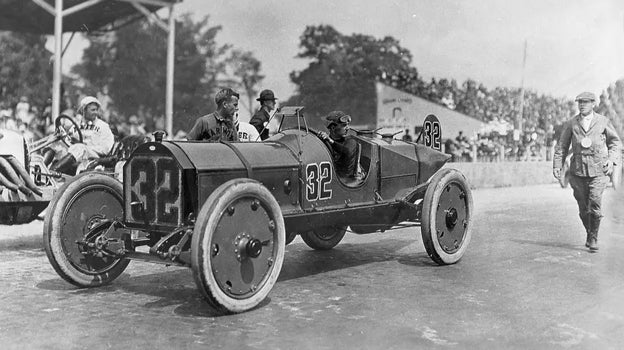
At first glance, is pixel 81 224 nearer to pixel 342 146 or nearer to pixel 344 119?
pixel 342 146

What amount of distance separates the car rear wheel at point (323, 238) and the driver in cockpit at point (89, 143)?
2.76 meters

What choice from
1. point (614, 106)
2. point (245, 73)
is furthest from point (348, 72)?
point (614, 106)

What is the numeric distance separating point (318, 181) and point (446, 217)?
5.72 ft

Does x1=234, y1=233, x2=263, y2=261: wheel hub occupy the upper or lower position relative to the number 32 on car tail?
lower

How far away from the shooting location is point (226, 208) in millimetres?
4977

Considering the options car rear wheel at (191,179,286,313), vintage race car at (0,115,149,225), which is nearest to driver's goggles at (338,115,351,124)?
car rear wheel at (191,179,286,313)

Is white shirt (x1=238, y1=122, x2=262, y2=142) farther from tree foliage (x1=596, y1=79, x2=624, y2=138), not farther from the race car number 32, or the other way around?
tree foliage (x1=596, y1=79, x2=624, y2=138)

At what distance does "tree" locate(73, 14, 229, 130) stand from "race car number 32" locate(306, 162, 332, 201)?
2037 centimetres

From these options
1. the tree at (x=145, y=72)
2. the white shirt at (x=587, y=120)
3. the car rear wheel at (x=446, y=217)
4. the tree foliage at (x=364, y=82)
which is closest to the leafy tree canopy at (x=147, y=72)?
the tree at (x=145, y=72)

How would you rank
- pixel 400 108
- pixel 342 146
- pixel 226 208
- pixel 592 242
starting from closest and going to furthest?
pixel 226 208 → pixel 342 146 → pixel 592 242 → pixel 400 108

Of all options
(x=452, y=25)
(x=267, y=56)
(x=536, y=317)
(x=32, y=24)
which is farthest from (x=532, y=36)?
(x=267, y=56)

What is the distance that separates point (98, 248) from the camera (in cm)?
569

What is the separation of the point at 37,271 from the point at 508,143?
21854 millimetres

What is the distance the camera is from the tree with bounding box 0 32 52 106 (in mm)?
24141
